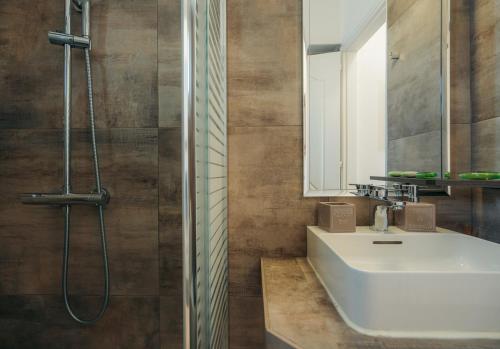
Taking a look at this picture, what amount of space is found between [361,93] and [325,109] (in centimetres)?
16

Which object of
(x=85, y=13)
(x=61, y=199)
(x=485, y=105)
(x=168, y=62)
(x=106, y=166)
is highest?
(x=85, y=13)

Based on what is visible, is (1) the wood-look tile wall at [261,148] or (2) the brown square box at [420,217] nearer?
(2) the brown square box at [420,217]

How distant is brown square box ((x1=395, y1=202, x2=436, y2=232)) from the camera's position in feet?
3.41

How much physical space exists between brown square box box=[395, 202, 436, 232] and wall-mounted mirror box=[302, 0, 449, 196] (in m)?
0.18

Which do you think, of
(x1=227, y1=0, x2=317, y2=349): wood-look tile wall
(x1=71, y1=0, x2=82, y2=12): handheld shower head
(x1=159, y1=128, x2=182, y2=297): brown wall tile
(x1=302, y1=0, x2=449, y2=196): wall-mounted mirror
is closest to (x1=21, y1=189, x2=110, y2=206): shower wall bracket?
(x1=159, y1=128, x2=182, y2=297): brown wall tile

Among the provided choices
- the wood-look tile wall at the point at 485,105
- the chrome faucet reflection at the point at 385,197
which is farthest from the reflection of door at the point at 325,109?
the wood-look tile wall at the point at 485,105

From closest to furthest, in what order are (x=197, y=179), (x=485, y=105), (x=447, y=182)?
1. (x=197, y=179)
2. (x=447, y=182)
3. (x=485, y=105)

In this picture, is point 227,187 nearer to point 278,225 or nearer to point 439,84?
point 278,225

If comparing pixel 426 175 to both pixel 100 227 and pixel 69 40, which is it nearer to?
pixel 100 227

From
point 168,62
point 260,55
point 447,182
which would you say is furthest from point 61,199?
point 447,182

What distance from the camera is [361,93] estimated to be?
114 cm

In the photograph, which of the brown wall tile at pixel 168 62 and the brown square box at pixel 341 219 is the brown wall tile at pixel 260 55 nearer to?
the brown wall tile at pixel 168 62

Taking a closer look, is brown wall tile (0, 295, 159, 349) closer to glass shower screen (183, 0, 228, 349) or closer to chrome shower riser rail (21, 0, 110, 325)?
chrome shower riser rail (21, 0, 110, 325)

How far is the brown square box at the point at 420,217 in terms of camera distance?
1.04 m
